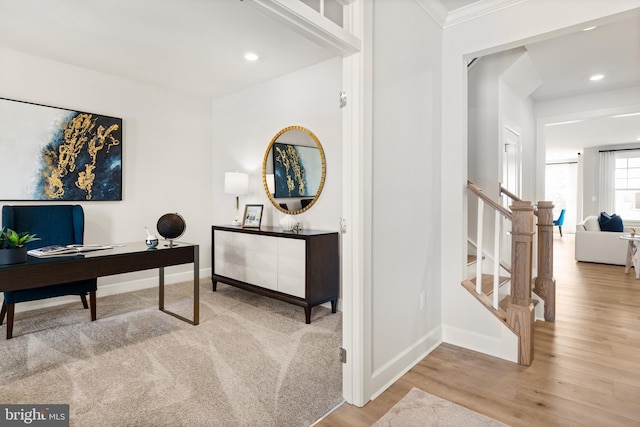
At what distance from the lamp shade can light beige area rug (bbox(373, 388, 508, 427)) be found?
2.93 meters

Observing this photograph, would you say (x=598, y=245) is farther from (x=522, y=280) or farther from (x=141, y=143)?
(x=141, y=143)

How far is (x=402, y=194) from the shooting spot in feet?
7.25

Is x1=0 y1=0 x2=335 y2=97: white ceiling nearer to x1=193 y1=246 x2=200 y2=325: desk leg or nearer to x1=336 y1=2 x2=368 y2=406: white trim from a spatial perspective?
x1=336 y1=2 x2=368 y2=406: white trim

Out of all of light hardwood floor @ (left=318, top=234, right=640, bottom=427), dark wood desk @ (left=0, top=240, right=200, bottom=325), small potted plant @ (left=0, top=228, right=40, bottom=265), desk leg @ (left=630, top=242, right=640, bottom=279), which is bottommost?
light hardwood floor @ (left=318, top=234, right=640, bottom=427)

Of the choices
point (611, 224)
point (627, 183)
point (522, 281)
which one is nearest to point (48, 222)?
point (522, 281)

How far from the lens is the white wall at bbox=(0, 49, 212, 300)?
3434mm

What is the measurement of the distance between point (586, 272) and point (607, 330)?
9.61 ft

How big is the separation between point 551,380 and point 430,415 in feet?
3.04

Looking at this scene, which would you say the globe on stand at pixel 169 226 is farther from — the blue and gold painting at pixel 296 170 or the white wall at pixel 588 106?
the white wall at pixel 588 106

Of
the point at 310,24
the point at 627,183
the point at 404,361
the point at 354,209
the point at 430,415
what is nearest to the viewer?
the point at 310,24

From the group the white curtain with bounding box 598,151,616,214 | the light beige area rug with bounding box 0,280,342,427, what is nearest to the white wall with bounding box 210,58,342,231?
the light beige area rug with bounding box 0,280,342,427

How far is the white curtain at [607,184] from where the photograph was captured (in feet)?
29.2

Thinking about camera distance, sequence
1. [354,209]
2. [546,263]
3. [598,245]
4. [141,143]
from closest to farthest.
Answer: [354,209]
[546,263]
[141,143]
[598,245]

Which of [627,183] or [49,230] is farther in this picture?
[627,183]
